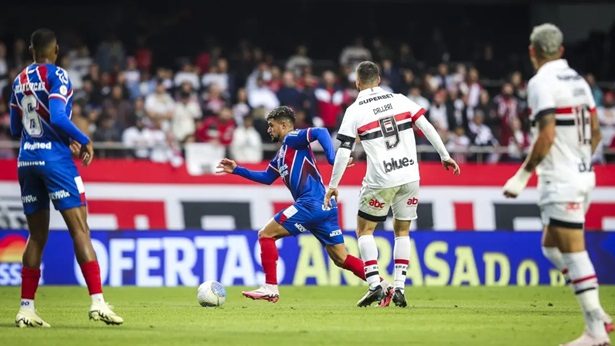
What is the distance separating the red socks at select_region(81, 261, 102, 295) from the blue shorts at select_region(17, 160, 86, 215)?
551 mm

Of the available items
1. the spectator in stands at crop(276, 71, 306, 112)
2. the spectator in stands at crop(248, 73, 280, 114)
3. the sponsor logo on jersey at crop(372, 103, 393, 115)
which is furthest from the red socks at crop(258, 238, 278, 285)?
the spectator in stands at crop(248, 73, 280, 114)

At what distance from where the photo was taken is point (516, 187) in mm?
9305

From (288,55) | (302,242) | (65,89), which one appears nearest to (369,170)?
(65,89)

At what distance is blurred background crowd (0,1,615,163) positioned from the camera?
24016mm

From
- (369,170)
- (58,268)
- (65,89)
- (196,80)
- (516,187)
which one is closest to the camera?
(516,187)

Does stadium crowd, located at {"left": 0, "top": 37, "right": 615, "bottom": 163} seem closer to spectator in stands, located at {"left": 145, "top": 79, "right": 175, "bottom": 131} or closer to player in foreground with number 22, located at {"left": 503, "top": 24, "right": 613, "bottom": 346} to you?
spectator in stands, located at {"left": 145, "top": 79, "right": 175, "bottom": 131}

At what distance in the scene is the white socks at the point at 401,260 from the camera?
13562mm

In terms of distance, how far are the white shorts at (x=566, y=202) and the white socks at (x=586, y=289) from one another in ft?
0.86

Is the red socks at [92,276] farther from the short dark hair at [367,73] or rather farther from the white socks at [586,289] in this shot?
the short dark hair at [367,73]

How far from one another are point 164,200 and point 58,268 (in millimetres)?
3363

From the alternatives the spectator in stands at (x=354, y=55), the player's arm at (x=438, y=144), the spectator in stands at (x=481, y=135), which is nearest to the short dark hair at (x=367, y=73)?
the player's arm at (x=438, y=144)

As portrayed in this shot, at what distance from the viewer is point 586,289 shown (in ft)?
30.2

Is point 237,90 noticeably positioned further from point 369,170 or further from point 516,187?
point 516,187

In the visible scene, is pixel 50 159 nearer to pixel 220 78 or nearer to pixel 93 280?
pixel 93 280
